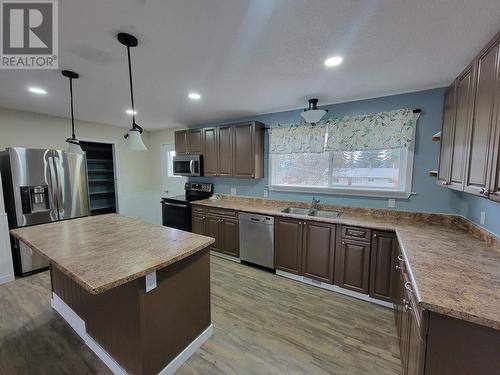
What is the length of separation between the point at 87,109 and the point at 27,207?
164 centimetres

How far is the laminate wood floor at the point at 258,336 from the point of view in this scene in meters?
1.64

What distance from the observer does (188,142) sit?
163 inches

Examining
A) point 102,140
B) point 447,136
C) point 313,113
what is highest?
point 313,113

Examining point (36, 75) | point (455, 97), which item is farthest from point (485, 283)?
point (36, 75)

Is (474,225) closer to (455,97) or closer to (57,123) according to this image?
(455,97)

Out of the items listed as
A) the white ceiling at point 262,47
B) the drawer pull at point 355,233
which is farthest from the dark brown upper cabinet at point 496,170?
the drawer pull at point 355,233

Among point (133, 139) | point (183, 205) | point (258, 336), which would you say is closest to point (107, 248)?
point (133, 139)

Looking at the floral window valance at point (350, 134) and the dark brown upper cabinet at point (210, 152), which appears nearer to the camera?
the floral window valance at point (350, 134)

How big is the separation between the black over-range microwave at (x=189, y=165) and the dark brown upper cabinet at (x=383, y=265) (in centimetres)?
298

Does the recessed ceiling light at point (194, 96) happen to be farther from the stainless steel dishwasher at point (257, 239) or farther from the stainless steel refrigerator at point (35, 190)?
the stainless steel refrigerator at point (35, 190)

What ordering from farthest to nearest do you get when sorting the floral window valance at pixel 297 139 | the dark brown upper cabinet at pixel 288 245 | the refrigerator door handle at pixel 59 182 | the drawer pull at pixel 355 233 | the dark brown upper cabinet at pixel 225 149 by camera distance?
1. the dark brown upper cabinet at pixel 225 149
2. the refrigerator door handle at pixel 59 182
3. the floral window valance at pixel 297 139
4. the dark brown upper cabinet at pixel 288 245
5. the drawer pull at pixel 355 233

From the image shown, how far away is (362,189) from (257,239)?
5.25 feet

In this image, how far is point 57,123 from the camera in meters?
3.79

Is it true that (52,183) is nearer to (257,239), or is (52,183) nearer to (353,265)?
(257,239)
